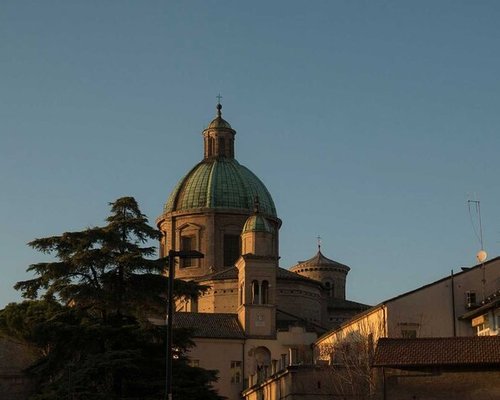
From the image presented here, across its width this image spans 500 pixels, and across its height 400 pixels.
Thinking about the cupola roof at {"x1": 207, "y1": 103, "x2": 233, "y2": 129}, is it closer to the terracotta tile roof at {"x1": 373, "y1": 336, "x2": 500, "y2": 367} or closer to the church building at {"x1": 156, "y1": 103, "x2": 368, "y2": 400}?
the church building at {"x1": 156, "y1": 103, "x2": 368, "y2": 400}

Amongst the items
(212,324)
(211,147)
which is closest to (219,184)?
(211,147)

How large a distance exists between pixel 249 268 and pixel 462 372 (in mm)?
33751

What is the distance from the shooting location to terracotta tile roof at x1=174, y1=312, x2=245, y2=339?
66.8 meters

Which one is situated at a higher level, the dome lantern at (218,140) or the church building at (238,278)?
the dome lantern at (218,140)

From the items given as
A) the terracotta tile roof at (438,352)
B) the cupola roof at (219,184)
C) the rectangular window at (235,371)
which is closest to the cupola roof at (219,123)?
the cupola roof at (219,184)

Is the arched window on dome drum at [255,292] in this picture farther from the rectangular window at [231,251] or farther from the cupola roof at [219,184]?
the cupola roof at [219,184]

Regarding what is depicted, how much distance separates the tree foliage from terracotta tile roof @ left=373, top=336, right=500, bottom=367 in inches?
279

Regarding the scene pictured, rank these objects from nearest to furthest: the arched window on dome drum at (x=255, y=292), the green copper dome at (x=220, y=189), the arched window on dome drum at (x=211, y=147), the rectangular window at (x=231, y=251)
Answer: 1. the arched window on dome drum at (x=255, y=292)
2. the rectangular window at (x=231, y=251)
3. the green copper dome at (x=220, y=189)
4. the arched window on dome drum at (x=211, y=147)

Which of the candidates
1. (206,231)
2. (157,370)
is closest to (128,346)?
(157,370)

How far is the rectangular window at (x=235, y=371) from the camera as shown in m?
66.2

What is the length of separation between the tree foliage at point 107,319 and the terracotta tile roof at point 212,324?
23127 millimetres

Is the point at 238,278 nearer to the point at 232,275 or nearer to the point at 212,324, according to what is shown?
the point at 232,275

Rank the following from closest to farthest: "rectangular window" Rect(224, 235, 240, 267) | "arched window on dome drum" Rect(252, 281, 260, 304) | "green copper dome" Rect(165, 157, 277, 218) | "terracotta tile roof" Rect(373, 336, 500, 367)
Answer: "terracotta tile roof" Rect(373, 336, 500, 367), "arched window on dome drum" Rect(252, 281, 260, 304), "rectangular window" Rect(224, 235, 240, 267), "green copper dome" Rect(165, 157, 277, 218)

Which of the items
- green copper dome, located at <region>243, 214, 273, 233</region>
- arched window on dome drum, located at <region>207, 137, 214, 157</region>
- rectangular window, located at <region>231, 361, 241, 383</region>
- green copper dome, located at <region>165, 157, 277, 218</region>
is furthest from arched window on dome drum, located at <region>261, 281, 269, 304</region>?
arched window on dome drum, located at <region>207, 137, 214, 157</region>
